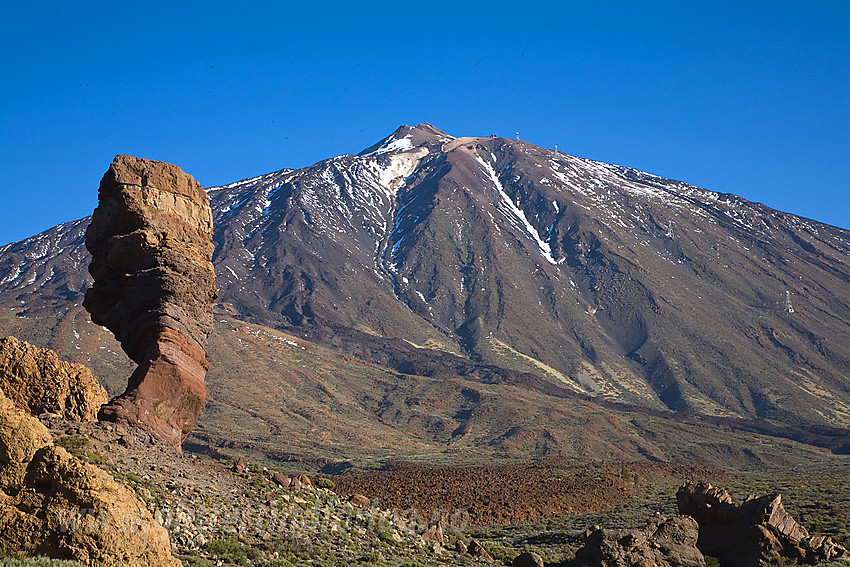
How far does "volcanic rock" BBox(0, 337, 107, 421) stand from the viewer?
1933 centimetres

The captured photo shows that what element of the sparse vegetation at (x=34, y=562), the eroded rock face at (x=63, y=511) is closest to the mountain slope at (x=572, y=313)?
the eroded rock face at (x=63, y=511)

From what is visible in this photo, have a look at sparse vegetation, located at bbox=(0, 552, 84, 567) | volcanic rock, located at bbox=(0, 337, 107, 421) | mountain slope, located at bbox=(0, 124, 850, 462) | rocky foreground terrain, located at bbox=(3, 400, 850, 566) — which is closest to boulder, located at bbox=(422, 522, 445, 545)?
rocky foreground terrain, located at bbox=(3, 400, 850, 566)

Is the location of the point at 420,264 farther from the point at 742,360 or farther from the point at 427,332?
the point at 742,360

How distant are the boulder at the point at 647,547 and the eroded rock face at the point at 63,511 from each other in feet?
39.1

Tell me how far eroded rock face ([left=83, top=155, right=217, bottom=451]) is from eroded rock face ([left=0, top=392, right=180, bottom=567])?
9855mm

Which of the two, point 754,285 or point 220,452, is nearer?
point 220,452

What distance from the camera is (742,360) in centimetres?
14225

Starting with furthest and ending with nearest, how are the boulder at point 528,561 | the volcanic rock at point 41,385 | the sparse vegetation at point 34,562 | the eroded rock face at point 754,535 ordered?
the eroded rock face at point 754,535
the boulder at point 528,561
the volcanic rock at point 41,385
the sparse vegetation at point 34,562

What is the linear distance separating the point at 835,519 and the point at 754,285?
163 metres

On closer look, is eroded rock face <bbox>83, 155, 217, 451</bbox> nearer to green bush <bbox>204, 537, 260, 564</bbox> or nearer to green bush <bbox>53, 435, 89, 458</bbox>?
green bush <bbox>53, 435, 89, 458</bbox>

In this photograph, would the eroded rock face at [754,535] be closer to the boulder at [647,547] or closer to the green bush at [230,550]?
the boulder at [647,547]

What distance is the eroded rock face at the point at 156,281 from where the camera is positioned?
21234 millimetres

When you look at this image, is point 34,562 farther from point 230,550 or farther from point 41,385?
point 41,385

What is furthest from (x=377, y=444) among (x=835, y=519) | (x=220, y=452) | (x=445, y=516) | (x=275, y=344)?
(x=835, y=519)
